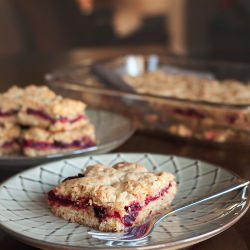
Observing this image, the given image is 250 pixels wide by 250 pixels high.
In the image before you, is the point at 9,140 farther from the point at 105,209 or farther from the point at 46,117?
the point at 105,209

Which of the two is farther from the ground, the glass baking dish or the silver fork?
the glass baking dish

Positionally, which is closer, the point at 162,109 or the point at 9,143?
the point at 9,143

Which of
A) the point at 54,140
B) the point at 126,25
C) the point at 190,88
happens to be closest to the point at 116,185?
the point at 54,140

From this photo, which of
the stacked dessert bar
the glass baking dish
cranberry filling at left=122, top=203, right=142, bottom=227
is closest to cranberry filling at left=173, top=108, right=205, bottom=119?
the glass baking dish

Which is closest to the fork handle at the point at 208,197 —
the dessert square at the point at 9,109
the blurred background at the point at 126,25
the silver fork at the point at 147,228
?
the silver fork at the point at 147,228

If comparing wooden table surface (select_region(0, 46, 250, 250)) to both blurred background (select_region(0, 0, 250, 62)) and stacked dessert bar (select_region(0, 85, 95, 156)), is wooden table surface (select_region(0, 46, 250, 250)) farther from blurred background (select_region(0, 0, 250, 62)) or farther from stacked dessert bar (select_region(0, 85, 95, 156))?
blurred background (select_region(0, 0, 250, 62))
